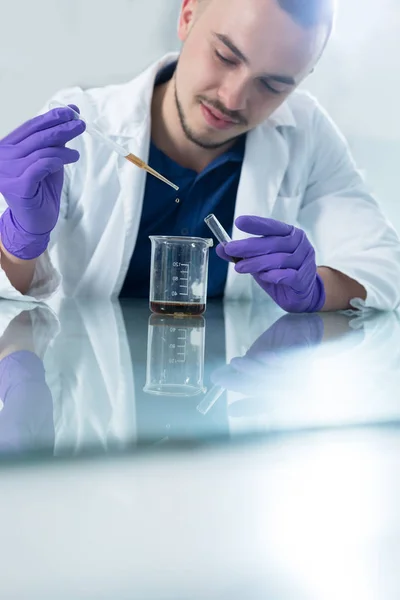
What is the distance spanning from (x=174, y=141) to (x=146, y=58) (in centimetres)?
150

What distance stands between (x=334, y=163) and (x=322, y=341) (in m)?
1.21

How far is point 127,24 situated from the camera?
3336 millimetres

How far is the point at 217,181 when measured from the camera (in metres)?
2.04

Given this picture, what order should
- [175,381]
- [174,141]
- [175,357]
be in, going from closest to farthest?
[175,381] → [175,357] → [174,141]

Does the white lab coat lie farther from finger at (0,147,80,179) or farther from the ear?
finger at (0,147,80,179)

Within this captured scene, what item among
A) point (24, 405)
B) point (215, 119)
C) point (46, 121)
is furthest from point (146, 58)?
point (24, 405)

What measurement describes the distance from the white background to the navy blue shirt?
152 centimetres

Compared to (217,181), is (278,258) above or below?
below

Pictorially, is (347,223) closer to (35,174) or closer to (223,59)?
(223,59)

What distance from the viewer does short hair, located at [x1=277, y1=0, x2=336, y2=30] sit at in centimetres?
170

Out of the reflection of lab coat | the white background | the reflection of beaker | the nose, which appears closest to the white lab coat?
the nose

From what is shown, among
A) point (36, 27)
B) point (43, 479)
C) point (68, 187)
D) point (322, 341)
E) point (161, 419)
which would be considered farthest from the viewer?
point (36, 27)

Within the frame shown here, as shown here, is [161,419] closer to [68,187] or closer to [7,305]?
[7,305]

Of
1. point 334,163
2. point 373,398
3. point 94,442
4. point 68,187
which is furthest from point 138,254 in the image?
point 94,442
